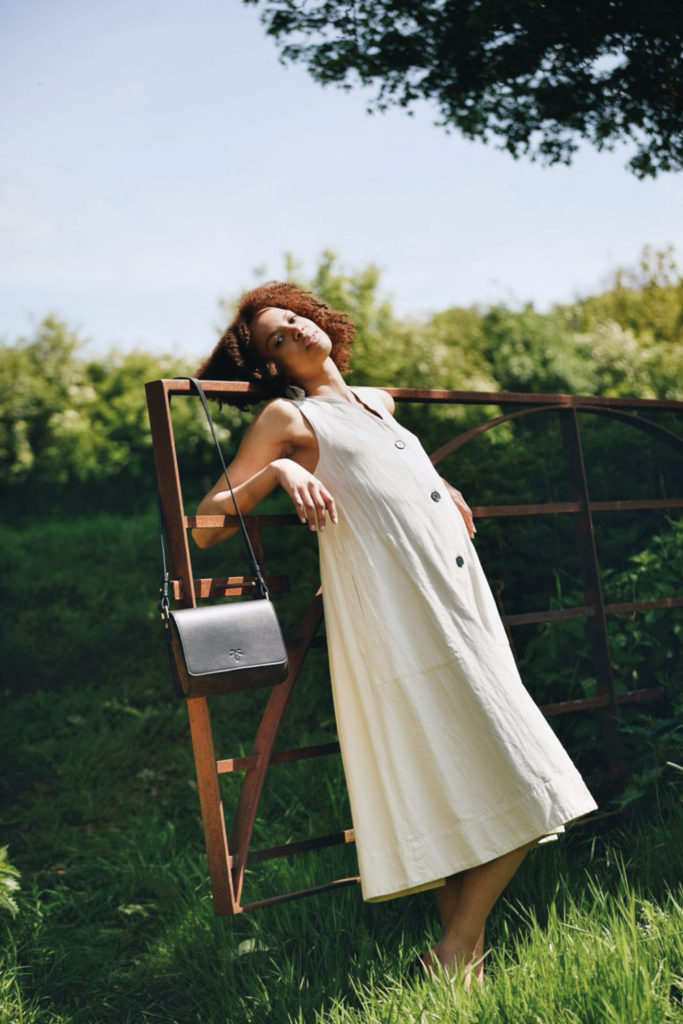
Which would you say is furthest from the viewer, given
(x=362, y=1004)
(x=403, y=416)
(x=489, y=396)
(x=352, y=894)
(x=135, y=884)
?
(x=403, y=416)

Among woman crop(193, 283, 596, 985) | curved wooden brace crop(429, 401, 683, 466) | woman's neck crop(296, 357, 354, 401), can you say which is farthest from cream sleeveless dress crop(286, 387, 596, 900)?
curved wooden brace crop(429, 401, 683, 466)

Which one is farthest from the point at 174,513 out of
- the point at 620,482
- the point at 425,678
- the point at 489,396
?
the point at 620,482

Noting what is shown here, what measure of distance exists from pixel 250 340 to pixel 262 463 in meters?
0.45

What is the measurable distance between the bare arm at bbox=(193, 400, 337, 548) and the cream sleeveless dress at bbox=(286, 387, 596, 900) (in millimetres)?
75

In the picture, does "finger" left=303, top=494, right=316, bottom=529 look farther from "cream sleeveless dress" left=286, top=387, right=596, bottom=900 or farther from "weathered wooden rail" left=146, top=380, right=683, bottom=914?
"weathered wooden rail" left=146, top=380, right=683, bottom=914

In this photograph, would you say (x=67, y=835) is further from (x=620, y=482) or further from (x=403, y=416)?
(x=403, y=416)

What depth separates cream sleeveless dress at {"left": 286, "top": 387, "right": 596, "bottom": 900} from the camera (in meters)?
2.43

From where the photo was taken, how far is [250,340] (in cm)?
285

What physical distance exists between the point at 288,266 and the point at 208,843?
952 cm

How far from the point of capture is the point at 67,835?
411cm

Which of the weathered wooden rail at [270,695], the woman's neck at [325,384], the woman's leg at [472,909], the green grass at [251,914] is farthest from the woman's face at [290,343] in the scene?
the green grass at [251,914]

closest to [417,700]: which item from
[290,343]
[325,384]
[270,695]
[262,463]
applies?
[270,695]

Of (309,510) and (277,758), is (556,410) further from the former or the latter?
(277,758)

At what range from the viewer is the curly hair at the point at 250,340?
281 centimetres
